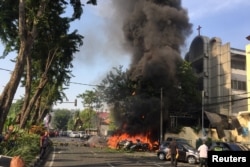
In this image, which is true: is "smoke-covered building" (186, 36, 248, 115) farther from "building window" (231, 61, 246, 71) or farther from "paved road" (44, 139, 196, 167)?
"paved road" (44, 139, 196, 167)

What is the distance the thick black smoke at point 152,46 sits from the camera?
4456 centimetres

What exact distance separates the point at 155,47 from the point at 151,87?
5.21m

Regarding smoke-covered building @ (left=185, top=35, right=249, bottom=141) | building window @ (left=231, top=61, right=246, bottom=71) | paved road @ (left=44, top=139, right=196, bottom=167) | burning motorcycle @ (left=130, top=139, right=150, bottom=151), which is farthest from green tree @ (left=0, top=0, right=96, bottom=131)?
building window @ (left=231, top=61, right=246, bottom=71)

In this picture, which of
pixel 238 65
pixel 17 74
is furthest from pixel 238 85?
pixel 17 74

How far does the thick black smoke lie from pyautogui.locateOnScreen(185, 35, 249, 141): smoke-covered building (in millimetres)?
7428

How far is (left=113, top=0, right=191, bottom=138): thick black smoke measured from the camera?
44.6 metres

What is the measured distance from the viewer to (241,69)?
55219 millimetres

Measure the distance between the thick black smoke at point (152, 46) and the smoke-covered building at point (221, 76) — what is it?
7428 millimetres

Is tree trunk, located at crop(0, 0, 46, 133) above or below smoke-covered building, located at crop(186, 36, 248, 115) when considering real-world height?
below

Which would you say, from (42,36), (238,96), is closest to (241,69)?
(238,96)

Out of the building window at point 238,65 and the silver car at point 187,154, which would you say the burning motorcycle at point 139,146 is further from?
the building window at point 238,65

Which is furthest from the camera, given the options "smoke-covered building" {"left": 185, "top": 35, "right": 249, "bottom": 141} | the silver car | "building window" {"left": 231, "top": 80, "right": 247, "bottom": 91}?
"building window" {"left": 231, "top": 80, "right": 247, "bottom": 91}

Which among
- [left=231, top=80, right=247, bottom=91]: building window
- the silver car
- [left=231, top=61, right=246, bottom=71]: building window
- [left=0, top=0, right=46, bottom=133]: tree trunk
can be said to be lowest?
the silver car

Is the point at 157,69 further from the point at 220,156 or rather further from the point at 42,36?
the point at 220,156
